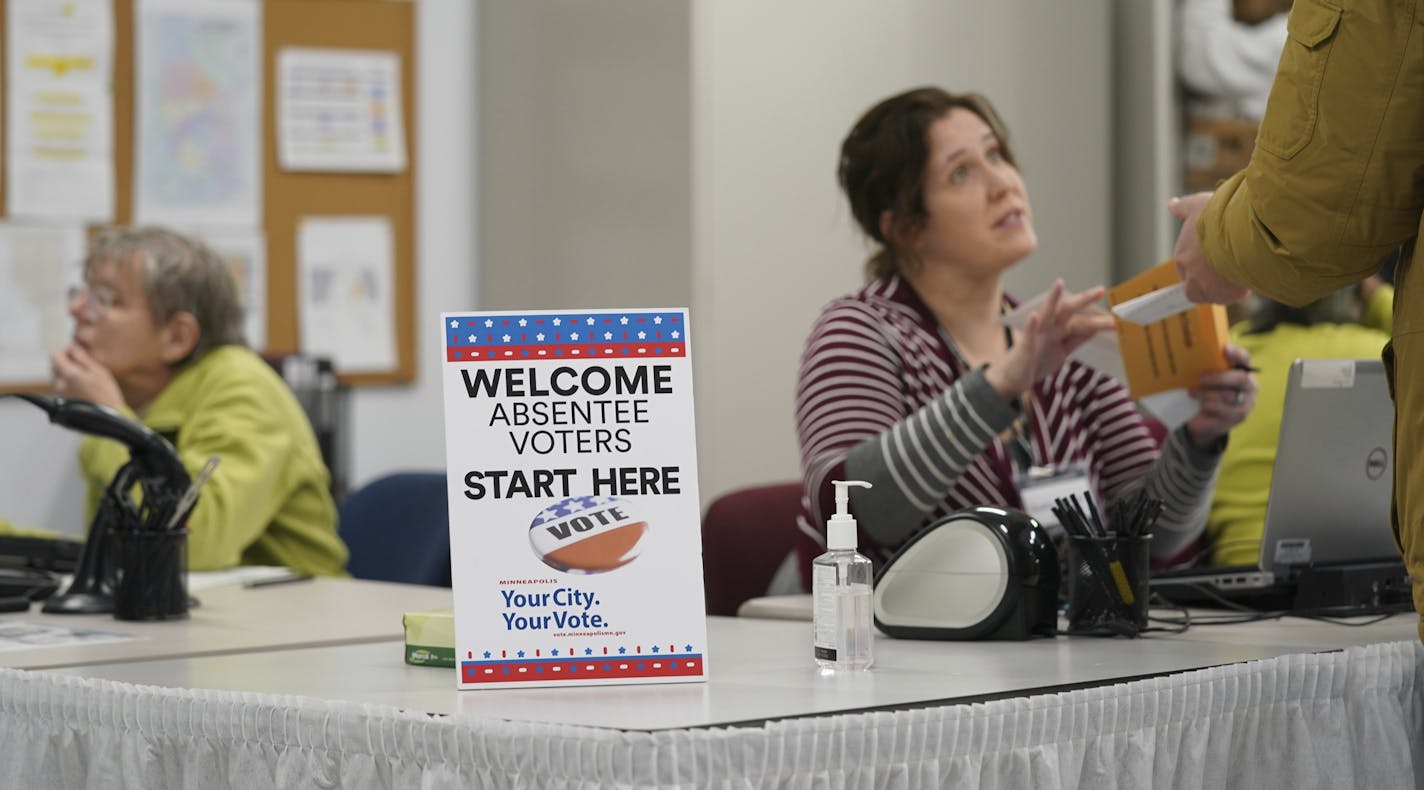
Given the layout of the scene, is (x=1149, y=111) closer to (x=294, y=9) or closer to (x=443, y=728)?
(x=294, y=9)

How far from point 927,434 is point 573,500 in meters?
0.85

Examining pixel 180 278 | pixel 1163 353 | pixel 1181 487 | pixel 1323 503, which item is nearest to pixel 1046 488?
pixel 1181 487

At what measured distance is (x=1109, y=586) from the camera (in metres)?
1.52

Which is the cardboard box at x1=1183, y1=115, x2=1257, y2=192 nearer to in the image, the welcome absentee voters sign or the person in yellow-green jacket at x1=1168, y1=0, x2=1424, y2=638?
the person in yellow-green jacket at x1=1168, y1=0, x2=1424, y2=638

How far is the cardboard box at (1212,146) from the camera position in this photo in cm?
363

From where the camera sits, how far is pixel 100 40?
11.0 ft

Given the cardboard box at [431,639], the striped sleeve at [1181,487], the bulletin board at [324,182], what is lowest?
the cardboard box at [431,639]

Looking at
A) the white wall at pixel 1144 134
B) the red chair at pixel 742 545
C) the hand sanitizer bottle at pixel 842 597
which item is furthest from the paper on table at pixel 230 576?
the white wall at pixel 1144 134

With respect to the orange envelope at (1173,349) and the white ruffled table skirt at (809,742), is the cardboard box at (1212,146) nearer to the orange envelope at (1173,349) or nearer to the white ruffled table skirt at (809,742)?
the orange envelope at (1173,349)

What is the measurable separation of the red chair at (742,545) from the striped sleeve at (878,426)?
283 mm

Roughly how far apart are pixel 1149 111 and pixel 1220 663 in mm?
2551

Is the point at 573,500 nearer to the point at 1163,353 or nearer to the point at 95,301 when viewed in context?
the point at 1163,353

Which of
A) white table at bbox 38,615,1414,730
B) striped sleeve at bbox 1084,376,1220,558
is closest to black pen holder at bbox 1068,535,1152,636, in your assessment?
white table at bbox 38,615,1414,730

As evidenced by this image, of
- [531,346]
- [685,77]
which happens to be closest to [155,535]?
[531,346]
